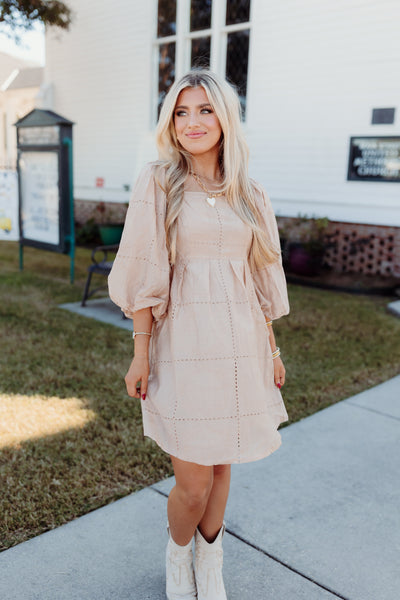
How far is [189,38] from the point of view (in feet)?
34.7

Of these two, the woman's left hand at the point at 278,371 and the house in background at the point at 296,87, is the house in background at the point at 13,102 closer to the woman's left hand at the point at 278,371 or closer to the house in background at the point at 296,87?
the house in background at the point at 296,87

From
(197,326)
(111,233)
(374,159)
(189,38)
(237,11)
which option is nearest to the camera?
(197,326)

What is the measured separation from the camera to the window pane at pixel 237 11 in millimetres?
9578

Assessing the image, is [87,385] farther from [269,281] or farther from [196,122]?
[196,122]

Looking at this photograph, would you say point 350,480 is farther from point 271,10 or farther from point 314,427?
point 271,10

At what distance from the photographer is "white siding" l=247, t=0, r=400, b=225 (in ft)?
26.3

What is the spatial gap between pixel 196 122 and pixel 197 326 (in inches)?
26.6

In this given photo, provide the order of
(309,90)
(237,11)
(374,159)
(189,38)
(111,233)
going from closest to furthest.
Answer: (374,159)
(309,90)
(237,11)
(189,38)
(111,233)

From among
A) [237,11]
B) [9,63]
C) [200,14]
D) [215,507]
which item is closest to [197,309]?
[215,507]

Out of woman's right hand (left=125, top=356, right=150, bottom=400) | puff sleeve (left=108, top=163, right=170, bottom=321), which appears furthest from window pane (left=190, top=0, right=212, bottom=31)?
woman's right hand (left=125, top=356, right=150, bottom=400)

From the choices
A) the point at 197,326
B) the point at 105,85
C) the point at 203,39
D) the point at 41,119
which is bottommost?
the point at 197,326

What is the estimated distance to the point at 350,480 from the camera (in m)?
2.87

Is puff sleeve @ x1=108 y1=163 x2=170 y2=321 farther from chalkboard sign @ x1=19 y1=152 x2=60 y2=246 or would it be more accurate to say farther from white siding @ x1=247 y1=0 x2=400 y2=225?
white siding @ x1=247 y1=0 x2=400 y2=225

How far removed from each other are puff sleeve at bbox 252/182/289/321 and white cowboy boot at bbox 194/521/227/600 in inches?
33.1
